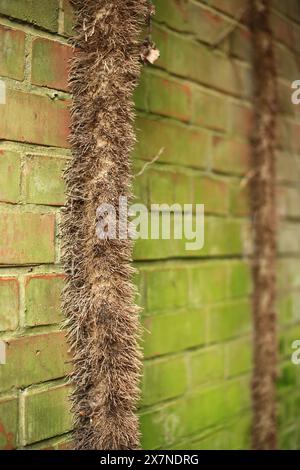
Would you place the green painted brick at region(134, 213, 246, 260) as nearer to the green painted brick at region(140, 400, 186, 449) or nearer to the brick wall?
the brick wall

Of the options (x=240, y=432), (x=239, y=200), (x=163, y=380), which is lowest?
(x=240, y=432)

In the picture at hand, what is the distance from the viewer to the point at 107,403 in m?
0.88

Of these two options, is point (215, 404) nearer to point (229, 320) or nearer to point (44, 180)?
point (229, 320)

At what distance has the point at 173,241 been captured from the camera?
1120mm

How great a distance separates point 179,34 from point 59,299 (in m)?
0.64

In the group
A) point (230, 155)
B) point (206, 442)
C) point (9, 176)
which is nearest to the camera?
point (9, 176)

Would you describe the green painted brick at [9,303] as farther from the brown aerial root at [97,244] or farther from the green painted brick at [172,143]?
the green painted brick at [172,143]

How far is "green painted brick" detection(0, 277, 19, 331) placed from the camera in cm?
79

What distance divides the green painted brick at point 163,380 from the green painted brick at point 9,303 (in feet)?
1.11

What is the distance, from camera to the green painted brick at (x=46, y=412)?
832 millimetres

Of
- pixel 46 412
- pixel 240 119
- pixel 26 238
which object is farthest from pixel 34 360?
pixel 240 119

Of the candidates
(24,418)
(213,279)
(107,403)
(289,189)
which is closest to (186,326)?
(213,279)

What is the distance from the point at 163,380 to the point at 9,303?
43 cm
